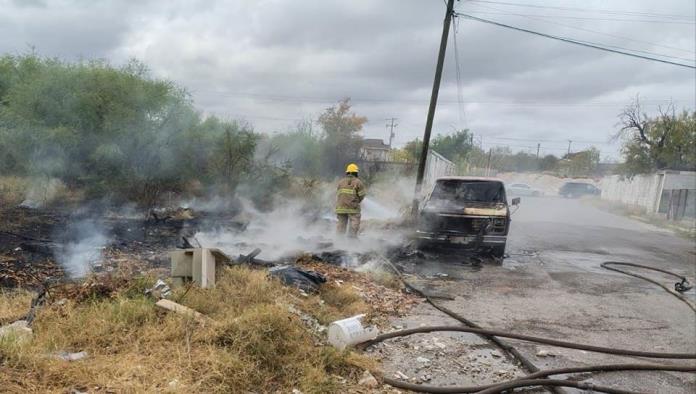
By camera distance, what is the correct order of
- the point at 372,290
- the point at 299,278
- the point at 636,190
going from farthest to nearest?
the point at 636,190
the point at 372,290
the point at 299,278

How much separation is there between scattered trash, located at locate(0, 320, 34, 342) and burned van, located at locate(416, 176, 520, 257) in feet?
22.7

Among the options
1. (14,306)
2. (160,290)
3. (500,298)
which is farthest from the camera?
(500,298)

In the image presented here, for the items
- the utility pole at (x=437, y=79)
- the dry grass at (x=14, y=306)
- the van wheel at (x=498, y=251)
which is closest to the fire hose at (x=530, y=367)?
the dry grass at (x=14, y=306)

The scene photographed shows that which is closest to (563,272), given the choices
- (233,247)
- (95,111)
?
(233,247)

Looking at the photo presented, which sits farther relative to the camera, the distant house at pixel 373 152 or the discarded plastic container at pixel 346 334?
the distant house at pixel 373 152

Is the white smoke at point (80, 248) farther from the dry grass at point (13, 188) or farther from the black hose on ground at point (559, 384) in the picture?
the black hose on ground at point (559, 384)

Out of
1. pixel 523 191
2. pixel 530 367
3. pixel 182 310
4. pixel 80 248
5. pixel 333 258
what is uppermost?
pixel 182 310

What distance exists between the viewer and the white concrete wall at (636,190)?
25691 mm

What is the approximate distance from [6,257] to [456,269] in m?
7.24

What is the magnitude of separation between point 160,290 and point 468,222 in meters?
6.17

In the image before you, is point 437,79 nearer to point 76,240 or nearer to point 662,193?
point 76,240

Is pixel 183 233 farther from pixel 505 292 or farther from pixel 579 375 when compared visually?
pixel 579 375

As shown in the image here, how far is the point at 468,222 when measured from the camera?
9.02m

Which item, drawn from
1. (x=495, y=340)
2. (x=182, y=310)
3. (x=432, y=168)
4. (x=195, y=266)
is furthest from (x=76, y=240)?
(x=432, y=168)
